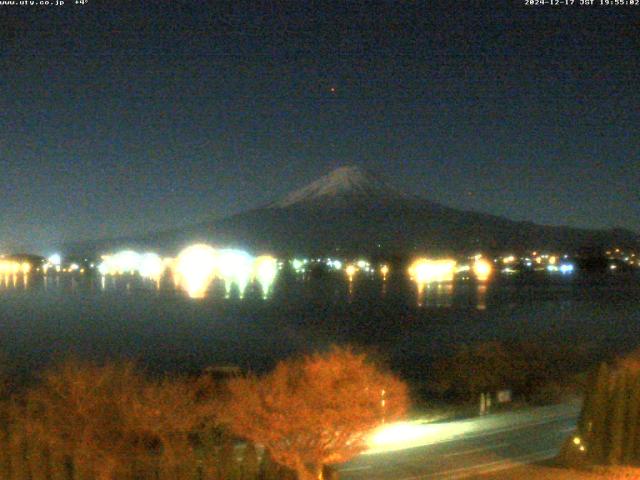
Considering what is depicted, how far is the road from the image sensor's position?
10.3 meters

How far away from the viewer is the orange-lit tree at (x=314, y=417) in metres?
7.95

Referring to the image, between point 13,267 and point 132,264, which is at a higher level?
point 13,267

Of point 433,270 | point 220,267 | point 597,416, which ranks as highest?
point 220,267

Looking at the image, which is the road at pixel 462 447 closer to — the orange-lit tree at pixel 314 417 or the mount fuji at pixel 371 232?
the orange-lit tree at pixel 314 417

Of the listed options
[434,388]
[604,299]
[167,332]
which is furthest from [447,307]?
[434,388]

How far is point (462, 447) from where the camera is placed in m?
12.1

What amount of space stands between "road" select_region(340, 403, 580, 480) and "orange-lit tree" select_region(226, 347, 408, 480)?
5.00 feet

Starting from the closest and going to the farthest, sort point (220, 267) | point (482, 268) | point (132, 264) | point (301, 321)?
1. point (301, 321)
2. point (482, 268)
3. point (220, 267)
4. point (132, 264)

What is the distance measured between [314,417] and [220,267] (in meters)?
90.5

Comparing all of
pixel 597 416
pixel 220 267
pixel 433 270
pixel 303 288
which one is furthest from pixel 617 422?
pixel 220 267

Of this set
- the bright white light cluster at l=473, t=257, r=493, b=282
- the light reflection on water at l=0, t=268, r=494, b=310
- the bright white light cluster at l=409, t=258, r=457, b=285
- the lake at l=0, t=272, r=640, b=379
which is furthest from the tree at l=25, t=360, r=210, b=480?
the bright white light cluster at l=473, t=257, r=493, b=282

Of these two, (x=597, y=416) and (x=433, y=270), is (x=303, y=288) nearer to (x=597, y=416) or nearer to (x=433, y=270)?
(x=433, y=270)

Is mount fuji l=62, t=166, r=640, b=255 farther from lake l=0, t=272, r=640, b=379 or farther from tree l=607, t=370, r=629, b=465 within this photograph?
tree l=607, t=370, r=629, b=465

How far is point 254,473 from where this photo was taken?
777 centimetres
